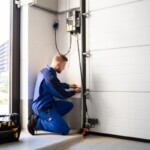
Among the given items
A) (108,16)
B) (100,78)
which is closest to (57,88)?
(100,78)

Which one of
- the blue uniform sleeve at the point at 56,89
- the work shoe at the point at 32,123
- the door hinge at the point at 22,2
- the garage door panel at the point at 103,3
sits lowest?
the work shoe at the point at 32,123

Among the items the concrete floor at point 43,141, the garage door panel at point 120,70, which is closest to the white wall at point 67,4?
the garage door panel at point 120,70

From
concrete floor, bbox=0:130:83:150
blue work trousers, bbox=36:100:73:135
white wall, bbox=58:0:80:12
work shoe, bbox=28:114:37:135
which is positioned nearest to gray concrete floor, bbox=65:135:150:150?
concrete floor, bbox=0:130:83:150

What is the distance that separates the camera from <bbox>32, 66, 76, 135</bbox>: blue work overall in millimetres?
3650

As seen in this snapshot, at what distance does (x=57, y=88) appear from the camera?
362 centimetres

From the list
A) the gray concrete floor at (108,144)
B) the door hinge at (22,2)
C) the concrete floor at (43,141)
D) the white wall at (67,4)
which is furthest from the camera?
the white wall at (67,4)

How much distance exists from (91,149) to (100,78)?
1157 mm

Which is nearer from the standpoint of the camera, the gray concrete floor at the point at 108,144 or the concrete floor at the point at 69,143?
the concrete floor at the point at 69,143

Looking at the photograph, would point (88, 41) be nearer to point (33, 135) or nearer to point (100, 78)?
point (100, 78)

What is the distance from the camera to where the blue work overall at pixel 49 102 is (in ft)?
12.0

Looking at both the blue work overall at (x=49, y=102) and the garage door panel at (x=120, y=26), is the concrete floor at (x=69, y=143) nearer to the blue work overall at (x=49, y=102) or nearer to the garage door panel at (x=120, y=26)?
the blue work overall at (x=49, y=102)

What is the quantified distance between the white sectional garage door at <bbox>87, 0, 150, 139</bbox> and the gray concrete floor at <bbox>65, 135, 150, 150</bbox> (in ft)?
0.56

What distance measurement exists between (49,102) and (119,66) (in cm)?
117

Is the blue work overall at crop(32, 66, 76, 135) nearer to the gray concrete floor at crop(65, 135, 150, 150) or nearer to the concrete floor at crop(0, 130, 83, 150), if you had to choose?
the concrete floor at crop(0, 130, 83, 150)
